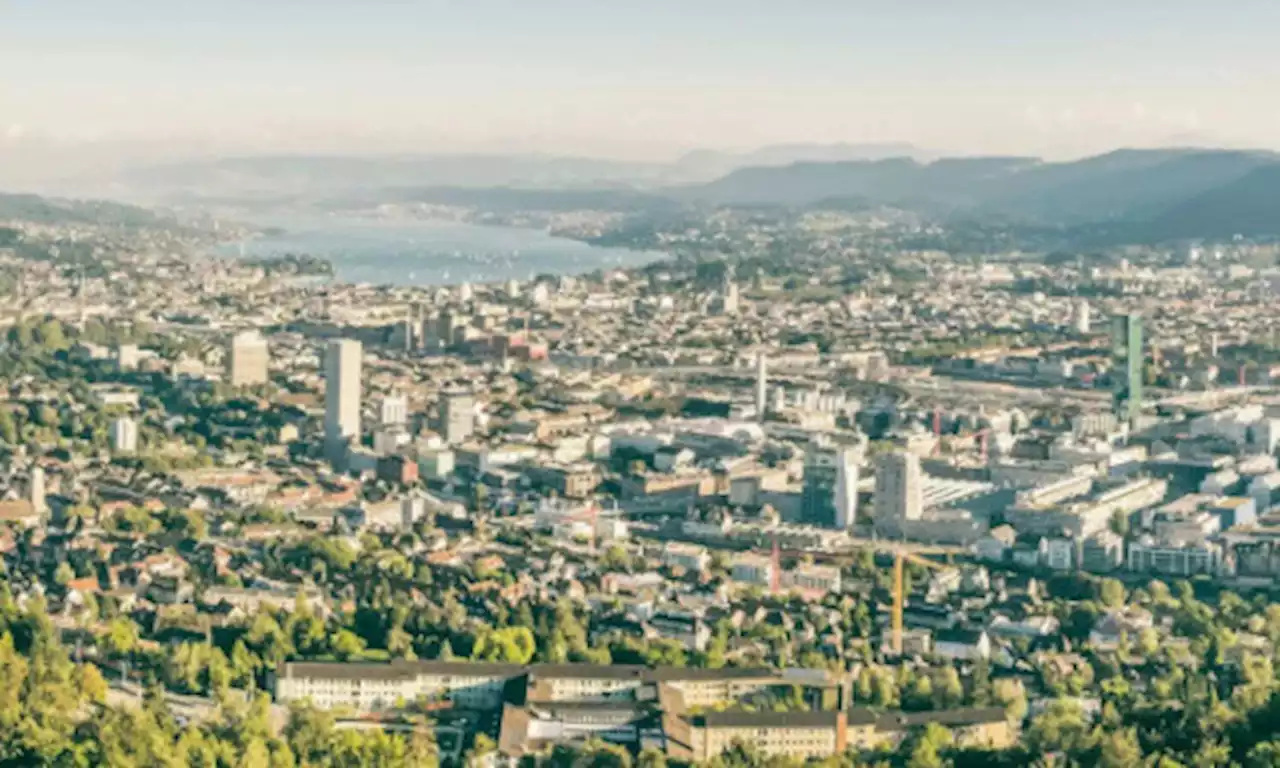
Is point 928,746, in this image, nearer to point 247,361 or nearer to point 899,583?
point 899,583

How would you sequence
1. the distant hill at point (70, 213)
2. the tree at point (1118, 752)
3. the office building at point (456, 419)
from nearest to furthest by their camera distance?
the tree at point (1118, 752) < the office building at point (456, 419) < the distant hill at point (70, 213)

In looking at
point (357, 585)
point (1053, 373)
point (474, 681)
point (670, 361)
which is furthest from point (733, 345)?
point (474, 681)

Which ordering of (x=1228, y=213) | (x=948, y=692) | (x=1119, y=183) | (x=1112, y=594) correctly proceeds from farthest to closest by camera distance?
(x=1119, y=183) < (x=1228, y=213) < (x=1112, y=594) < (x=948, y=692)

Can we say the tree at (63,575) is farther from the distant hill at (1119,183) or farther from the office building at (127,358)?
the distant hill at (1119,183)

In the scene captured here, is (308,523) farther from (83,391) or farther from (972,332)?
(972,332)

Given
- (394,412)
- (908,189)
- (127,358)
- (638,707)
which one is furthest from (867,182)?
(638,707)

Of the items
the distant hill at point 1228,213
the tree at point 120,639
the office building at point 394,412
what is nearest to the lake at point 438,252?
the distant hill at point 1228,213
